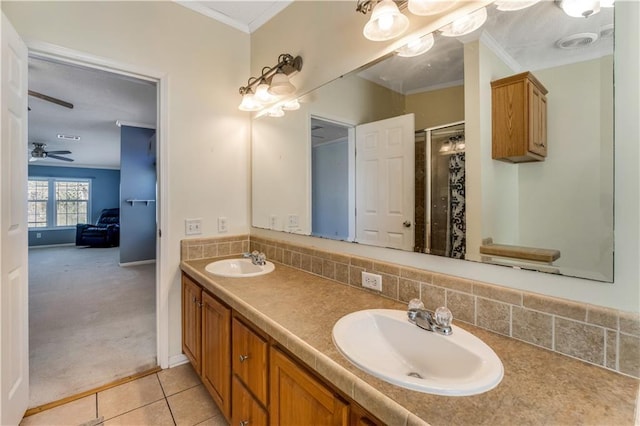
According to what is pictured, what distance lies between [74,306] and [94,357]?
1.54 m

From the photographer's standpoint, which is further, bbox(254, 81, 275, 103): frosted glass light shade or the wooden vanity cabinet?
bbox(254, 81, 275, 103): frosted glass light shade

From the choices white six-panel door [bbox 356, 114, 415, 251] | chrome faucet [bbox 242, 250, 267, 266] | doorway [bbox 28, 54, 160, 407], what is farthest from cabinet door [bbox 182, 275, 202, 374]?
white six-panel door [bbox 356, 114, 415, 251]

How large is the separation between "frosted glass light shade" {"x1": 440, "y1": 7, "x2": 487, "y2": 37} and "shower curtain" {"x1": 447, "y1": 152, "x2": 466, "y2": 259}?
47cm

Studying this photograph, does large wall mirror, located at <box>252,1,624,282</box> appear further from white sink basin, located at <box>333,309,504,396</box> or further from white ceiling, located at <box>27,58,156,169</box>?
white ceiling, located at <box>27,58,156,169</box>

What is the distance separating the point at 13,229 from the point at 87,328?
1.77 metres

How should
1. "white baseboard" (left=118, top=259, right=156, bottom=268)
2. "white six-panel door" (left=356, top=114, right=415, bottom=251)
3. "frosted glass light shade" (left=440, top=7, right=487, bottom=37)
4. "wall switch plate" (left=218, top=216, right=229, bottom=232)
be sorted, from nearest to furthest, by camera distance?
"frosted glass light shade" (left=440, top=7, right=487, bottom=37) → "white six-panel door" (left=356, top=114, right=415, bottom=251) → "wall switch plate" (left=218, top=216, right=229, bottom=232) → "white baseboard" (left=118, top=259, right=156, bottom=268)

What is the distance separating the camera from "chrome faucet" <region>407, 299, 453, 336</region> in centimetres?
95

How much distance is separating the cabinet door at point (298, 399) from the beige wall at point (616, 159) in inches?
25.8

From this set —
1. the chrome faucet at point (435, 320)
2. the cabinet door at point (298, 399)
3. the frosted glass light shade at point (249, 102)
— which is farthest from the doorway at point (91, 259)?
the chrome faucet at point (435, 320)

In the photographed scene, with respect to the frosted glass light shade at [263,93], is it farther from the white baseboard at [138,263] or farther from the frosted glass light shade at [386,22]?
the white baseboard at [138,263]

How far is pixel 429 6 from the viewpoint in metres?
1.09

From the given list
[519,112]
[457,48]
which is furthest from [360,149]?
[519,112]

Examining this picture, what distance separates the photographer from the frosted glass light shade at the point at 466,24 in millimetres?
1051

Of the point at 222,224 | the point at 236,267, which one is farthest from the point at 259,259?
the point at 222,224
